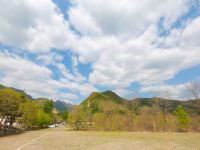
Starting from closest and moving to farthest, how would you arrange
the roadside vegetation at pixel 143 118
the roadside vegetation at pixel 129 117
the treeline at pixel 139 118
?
1. the roadside vegetation at pixel 129 117
2. the roadside vegetation at pixel 143 118
3. the treeline at pixel 139 118

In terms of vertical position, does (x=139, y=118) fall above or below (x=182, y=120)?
above

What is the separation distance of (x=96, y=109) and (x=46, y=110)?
22.0 m

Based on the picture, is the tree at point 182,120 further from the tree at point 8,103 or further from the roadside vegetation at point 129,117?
the tree at point 8,103

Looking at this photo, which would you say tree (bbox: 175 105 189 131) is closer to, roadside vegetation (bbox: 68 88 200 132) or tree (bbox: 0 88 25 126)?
roadside vegetation (bbox: 68 88 200 132)

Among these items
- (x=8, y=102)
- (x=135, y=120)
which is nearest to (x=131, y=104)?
(x=135, y=120)

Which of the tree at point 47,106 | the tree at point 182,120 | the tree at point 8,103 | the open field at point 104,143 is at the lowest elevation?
the open field at point 104,143

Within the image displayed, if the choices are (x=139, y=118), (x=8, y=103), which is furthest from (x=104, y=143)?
(x=139, y=118)

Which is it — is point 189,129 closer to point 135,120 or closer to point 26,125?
point 135,120

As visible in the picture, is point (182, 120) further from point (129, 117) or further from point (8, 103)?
Answer: point (8, 103)

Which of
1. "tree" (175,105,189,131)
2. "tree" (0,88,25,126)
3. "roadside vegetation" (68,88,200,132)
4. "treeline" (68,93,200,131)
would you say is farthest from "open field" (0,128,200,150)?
"treeline" (68,93,200,131)

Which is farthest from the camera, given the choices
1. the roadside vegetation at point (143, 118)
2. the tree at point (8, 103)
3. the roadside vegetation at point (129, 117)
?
the roadside vegetation at point (143, 118)

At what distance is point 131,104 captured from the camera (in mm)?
67188

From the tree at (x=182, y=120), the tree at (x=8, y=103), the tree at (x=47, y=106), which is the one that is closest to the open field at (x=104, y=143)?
the tree at (x=8, y=103)

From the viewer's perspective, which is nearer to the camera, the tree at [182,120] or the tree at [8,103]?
the tree at [8,103]
